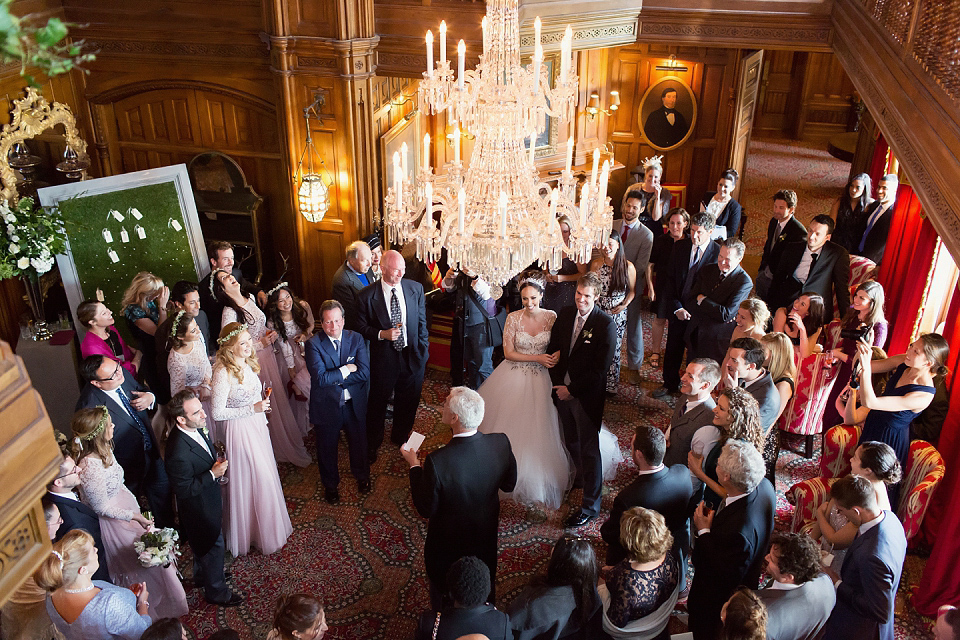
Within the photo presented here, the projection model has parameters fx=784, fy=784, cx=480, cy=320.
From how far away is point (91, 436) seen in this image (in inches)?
181

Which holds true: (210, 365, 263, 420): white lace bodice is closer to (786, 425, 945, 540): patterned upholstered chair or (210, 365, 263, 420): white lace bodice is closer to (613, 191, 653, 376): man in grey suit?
(786, 425, 945, 540): patterned upholstered chair

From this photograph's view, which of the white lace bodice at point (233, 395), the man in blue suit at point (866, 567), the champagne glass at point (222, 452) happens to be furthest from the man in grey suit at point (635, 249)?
the champagne glass at point (222, 452)

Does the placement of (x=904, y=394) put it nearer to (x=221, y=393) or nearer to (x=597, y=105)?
(x=221, y=393)

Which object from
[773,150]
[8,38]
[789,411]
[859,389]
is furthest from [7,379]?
[773,150]

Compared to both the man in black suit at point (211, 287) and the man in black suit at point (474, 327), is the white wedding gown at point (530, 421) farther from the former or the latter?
the man in black suit at point (211, 287)

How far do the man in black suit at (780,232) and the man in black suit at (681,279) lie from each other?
2.82 ft

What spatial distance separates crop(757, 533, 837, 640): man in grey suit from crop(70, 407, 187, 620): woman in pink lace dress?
355 centimetres

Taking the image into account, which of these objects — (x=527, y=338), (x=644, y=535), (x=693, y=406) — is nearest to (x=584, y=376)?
(x=527, y=338)

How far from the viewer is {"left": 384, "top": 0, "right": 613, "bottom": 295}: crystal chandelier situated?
429 centimetres

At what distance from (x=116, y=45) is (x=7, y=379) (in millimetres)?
7237

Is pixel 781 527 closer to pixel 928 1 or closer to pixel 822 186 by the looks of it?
pixel 928 1

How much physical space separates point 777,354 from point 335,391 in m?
3.19

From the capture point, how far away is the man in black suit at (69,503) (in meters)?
4.40

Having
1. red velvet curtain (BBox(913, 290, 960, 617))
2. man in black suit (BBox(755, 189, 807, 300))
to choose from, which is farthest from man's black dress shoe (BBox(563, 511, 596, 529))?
man in black suit (BBox(755, 189, 807, 300))
